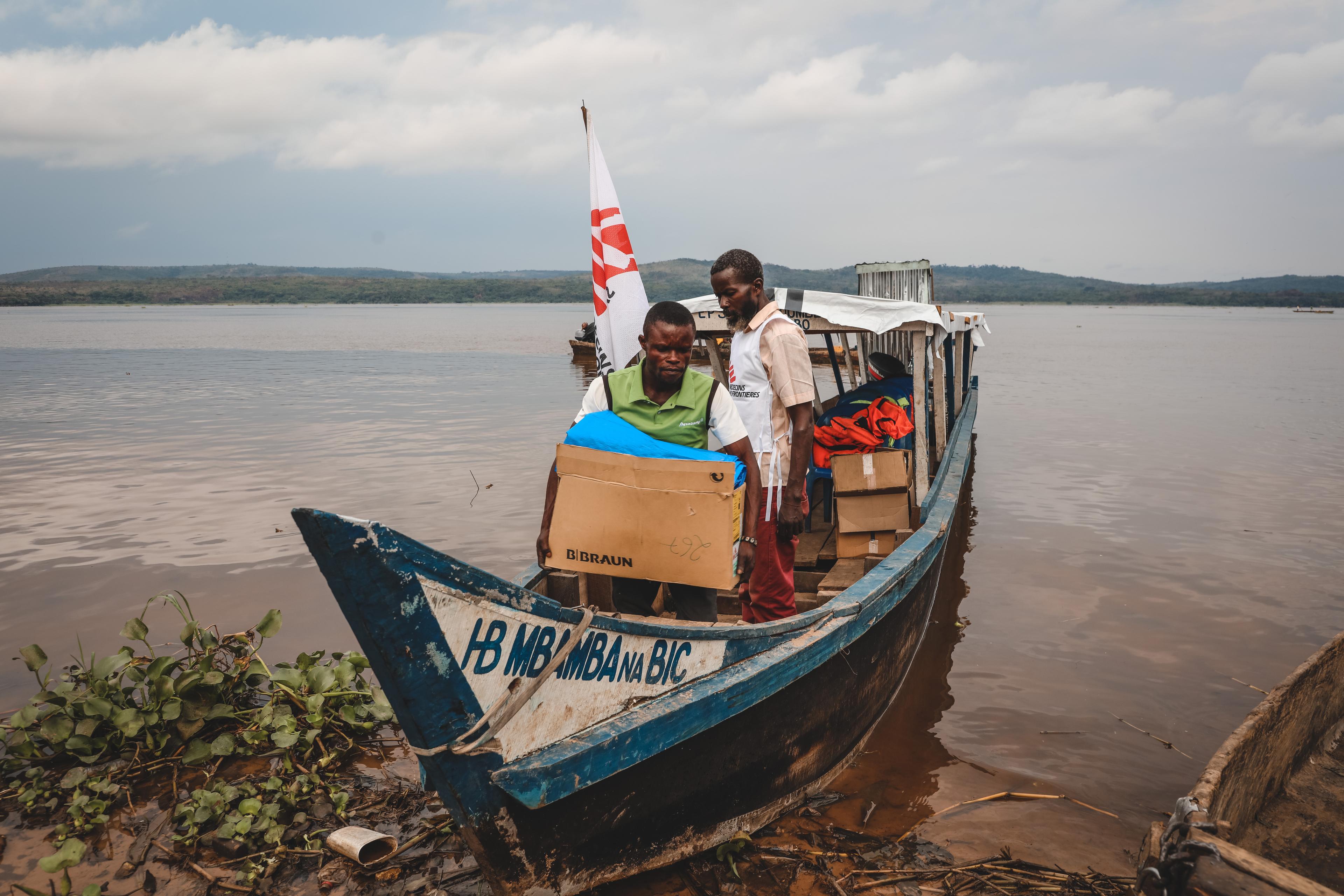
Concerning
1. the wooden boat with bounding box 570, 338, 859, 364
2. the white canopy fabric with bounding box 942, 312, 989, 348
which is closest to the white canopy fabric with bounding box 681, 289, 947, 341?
the white canopy fabric with bounding box 942, 312, 989, 348

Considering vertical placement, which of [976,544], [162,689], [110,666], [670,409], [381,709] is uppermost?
[670,409]

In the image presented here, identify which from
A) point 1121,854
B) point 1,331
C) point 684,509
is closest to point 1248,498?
point 1121,854

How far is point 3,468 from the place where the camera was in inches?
438

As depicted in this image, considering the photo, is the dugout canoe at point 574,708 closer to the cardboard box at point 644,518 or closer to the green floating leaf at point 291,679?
the cardboard box at point 644,518

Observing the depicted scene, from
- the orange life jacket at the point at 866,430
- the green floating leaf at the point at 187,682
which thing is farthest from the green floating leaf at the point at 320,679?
the orange life jacket at the point at 866,430

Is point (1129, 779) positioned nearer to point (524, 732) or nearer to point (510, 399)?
point (524, 732)

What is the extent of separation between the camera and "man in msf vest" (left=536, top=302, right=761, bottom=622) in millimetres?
3023

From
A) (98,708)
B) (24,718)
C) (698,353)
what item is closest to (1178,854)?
(98,708)

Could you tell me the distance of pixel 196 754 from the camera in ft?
12.8

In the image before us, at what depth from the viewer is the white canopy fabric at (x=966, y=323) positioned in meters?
7.64

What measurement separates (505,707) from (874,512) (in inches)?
135

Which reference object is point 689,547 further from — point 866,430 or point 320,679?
point 866,430

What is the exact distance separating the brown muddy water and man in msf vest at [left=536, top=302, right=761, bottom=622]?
127 centimetres

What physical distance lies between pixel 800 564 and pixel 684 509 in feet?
10.0
